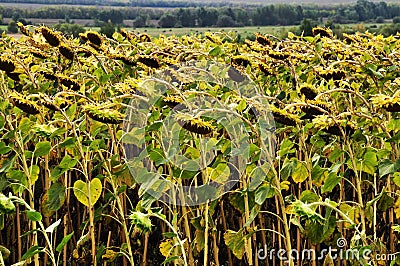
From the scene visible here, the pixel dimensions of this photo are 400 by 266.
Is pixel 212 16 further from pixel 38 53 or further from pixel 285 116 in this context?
pixel 285 116

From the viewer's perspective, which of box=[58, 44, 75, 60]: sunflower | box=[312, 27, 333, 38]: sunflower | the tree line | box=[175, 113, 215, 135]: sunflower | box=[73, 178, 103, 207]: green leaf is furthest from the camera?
the tree line

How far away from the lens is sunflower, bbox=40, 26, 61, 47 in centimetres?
311

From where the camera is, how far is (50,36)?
10.3 feet

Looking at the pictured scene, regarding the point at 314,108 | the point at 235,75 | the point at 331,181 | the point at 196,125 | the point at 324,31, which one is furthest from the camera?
the point at 324,31

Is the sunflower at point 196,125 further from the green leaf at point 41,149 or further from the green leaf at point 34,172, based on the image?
the green leaf at point 34,172

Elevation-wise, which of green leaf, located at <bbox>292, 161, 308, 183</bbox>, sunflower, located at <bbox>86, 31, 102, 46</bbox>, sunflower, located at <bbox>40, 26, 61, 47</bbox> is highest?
sunflower, located at <bbox>40, 26, 61, 47</bbox>

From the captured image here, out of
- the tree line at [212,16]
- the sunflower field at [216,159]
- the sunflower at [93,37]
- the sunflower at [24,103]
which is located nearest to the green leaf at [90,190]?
the sunflower field at [216,159]

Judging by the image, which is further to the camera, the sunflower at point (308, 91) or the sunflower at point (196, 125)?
the sunflower at point (308, 91)

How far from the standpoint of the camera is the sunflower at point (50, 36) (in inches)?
122

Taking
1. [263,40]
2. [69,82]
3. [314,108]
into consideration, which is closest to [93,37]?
[69,82]

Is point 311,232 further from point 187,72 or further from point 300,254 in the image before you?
point 187,72

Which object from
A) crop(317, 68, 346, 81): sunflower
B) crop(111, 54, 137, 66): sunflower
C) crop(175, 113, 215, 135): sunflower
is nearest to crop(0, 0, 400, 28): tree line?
crop(111, 54, 137, 66): sunflower

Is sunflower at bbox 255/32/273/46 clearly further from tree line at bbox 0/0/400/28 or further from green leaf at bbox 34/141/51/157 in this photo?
tree line at bbox 0/0/400/28

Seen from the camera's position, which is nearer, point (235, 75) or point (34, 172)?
point (34, 172)
